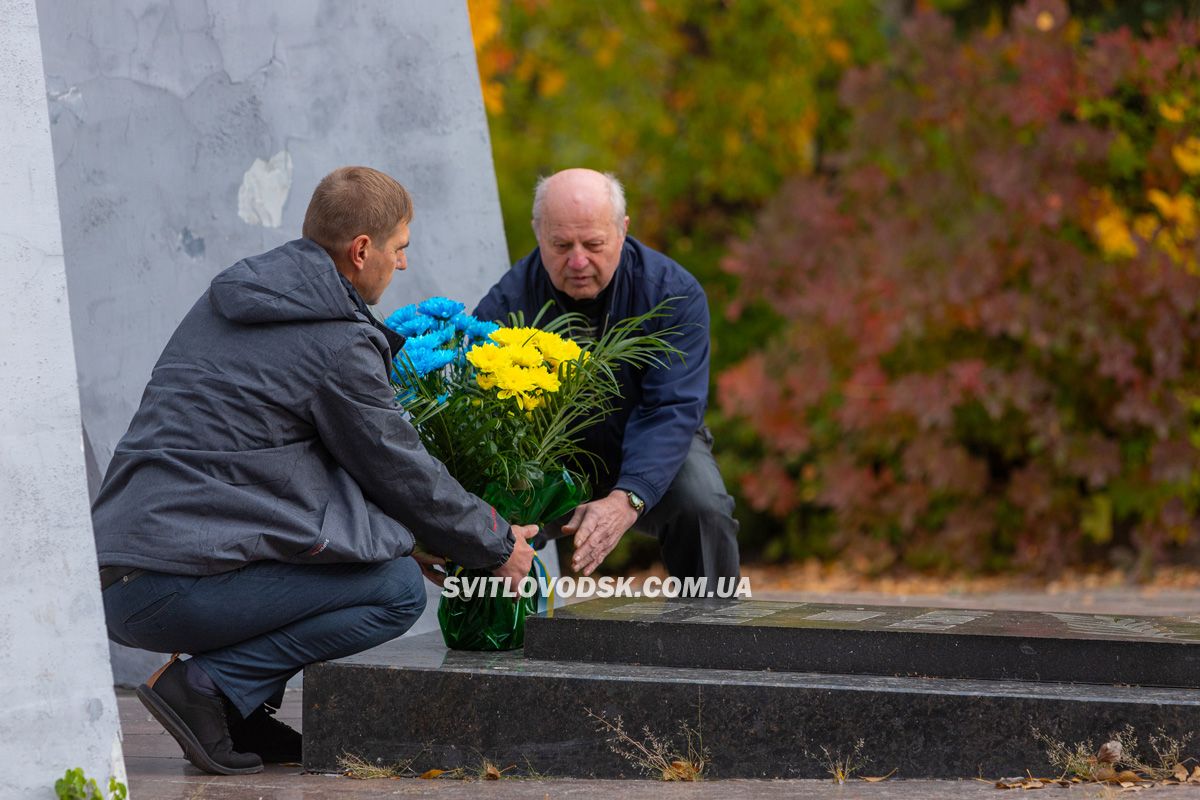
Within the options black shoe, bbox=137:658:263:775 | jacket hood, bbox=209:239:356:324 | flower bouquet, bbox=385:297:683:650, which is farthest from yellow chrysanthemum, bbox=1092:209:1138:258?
black shoe, bbox=137:658:263:775

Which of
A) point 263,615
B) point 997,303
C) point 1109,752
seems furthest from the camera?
point 997,303

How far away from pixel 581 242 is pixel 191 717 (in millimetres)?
1713

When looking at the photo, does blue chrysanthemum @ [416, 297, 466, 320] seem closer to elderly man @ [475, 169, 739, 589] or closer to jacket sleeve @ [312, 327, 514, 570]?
jacket sleeve @ [312, 327, 514, 570]

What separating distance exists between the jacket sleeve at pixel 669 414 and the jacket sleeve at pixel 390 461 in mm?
776

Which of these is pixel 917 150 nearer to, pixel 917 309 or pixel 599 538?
pixel 917 309

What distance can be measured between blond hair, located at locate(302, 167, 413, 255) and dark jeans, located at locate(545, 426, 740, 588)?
140 centimetres

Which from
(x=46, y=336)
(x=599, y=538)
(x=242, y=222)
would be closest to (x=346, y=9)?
(x=242, y=222)

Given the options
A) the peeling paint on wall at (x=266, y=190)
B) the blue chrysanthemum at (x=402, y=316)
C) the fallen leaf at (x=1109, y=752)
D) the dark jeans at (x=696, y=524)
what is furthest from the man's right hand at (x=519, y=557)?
the peeling paint on wall at (x=266, y=190)

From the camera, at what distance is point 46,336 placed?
2.72m

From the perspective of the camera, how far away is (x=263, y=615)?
10.7 ft

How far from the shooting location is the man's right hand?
3475mm

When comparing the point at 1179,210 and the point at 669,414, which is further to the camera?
the point at 1179,210

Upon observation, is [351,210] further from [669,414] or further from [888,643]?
[888,643]

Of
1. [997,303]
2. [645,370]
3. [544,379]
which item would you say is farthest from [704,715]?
[997,303]
